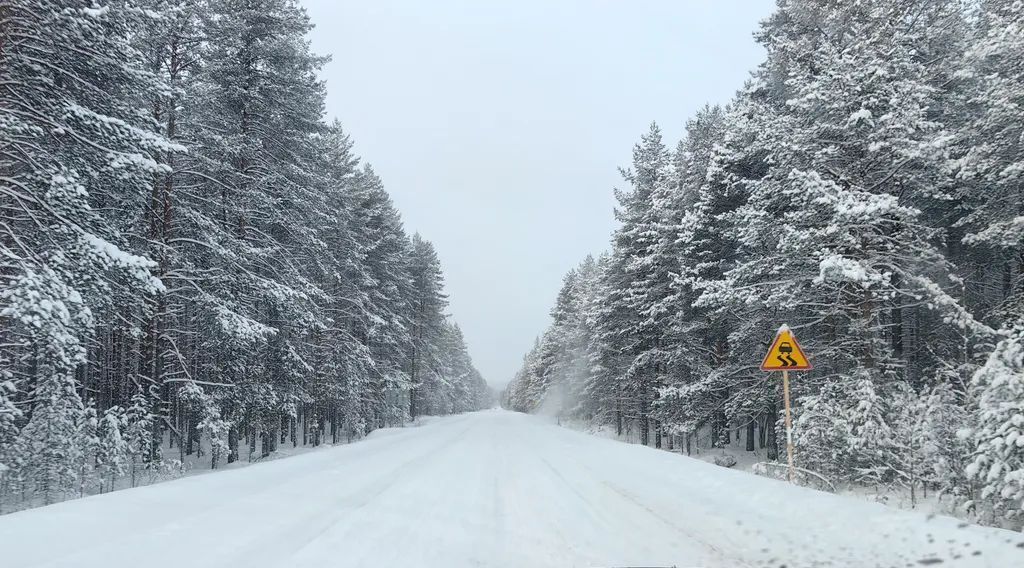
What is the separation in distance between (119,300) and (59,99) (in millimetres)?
4202

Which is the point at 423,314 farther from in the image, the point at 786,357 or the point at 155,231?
the point at 786,357

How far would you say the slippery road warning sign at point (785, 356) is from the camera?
28.6 feet

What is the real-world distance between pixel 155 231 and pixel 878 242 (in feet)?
60.2

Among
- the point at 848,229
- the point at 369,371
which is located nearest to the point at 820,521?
the point at 848,229

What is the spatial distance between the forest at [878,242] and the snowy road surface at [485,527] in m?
2.87

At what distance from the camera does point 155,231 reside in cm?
1343

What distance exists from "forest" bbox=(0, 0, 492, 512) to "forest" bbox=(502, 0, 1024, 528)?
13156mm

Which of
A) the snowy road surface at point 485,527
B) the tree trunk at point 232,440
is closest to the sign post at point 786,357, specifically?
the snowy road surface at point 485,527

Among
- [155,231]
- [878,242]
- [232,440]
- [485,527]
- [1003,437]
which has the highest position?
[155,231]

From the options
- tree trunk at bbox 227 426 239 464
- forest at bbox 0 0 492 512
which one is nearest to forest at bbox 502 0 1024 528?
forest at bbox 0 0 492 512

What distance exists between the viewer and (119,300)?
1086cm

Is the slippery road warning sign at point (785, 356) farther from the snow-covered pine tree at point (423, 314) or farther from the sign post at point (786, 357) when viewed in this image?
the snow-covered pine tree at point (423, 314)

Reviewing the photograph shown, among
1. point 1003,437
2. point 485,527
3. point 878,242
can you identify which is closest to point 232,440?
point 485,527

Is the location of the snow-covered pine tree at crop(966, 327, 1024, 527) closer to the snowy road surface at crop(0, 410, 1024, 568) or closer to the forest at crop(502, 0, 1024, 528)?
the forest at crop(502, 0, 1024, 528)
